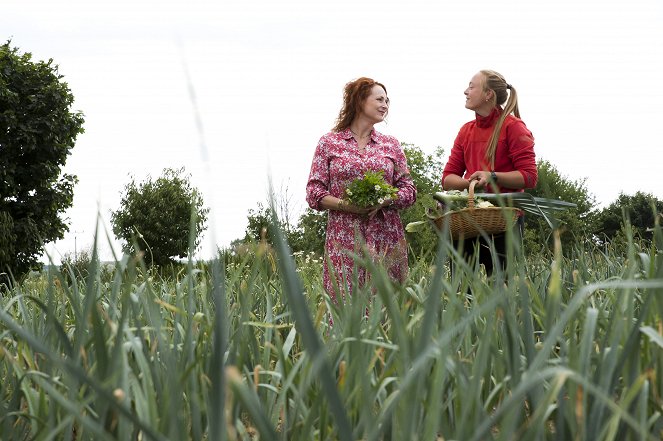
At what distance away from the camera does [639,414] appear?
1.12 meters

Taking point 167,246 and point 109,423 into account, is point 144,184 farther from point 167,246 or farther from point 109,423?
point 109,423

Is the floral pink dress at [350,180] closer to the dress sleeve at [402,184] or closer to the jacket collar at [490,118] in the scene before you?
the dress sleeve at [402,184]

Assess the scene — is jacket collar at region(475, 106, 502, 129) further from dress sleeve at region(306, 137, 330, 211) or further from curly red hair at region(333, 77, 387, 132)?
dress sleeve at region(306, 137, 330, 211)

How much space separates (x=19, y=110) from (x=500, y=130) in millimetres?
29541

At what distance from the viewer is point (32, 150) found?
31375mm

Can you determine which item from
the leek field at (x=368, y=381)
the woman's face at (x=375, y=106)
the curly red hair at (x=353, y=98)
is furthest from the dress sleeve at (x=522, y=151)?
the leek field at (x=368, y=381)

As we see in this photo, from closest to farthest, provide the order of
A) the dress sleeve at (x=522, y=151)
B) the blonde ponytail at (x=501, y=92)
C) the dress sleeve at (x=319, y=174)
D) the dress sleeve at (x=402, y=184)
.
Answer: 1. the dress sleeve at (x=522, y=151)
2. the blonde ponytail at (x=501, y=92)
3. the dress sleeve at (x=402, y=184)
4. the dress sleeve at (x=319, y=174)

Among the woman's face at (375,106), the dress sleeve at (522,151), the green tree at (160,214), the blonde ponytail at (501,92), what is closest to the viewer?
the dress sleeve at (522,151)

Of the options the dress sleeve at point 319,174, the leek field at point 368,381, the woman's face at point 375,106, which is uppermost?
the woman's face at point 375,106

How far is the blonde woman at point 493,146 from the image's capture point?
492cm

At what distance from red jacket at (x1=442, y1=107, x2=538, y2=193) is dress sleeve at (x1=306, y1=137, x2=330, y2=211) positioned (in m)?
0.89

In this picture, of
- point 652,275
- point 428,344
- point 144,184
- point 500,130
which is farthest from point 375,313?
point 144,184

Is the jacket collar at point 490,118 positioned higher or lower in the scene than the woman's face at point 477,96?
lower

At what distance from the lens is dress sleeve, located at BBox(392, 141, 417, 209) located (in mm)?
5477
